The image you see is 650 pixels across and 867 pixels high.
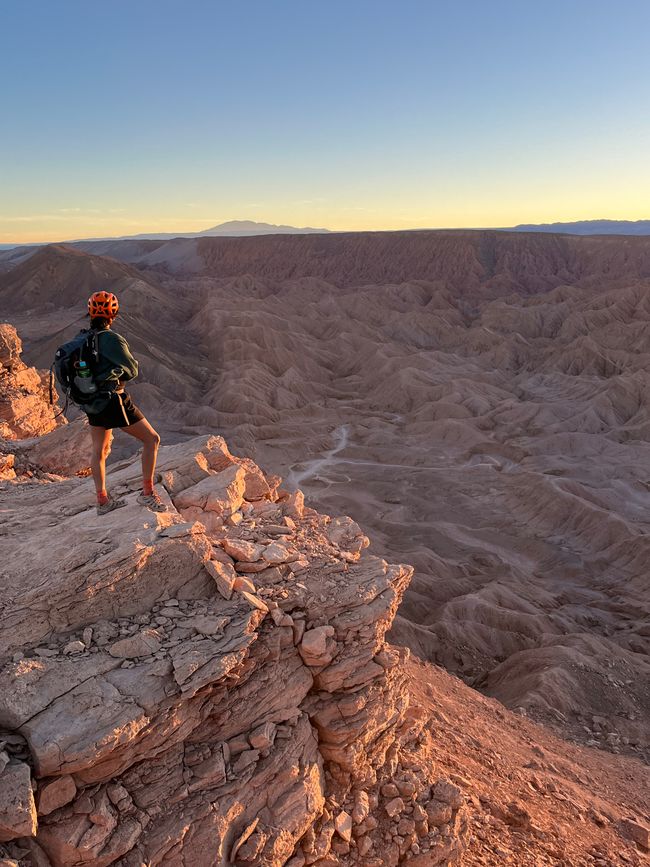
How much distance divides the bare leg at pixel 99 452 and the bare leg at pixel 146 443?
0.21 m

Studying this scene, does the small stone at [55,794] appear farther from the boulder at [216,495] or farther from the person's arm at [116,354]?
the person's arm at [116,354]

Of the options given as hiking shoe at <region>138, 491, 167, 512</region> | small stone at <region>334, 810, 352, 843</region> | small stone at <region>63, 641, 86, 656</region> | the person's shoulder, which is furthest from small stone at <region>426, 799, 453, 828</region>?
the person's shoulder

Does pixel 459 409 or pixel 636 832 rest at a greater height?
pixel 636 832

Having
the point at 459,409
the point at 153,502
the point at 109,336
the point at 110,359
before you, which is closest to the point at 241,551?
the point at 153,502

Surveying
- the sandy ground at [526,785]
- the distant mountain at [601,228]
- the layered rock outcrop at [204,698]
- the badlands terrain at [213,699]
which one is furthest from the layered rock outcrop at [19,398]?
the distant mountain at [601,228]

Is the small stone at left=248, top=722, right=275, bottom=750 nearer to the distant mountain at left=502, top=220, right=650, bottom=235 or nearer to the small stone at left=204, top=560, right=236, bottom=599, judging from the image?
the small stone at left=204, top=560, right=236, bottom=599

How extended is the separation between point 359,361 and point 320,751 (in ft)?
198

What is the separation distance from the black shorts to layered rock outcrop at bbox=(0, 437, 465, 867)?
0.88 m

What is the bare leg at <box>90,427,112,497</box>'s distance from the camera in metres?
6.13

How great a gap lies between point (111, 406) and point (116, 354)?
52cm

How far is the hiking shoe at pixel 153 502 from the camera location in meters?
6.19

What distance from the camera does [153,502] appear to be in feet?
20.7

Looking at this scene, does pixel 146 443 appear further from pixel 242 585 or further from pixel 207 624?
pixel 207 624

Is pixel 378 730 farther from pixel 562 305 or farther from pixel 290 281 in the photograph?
pixel 290 281
